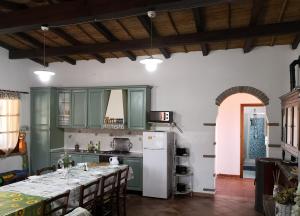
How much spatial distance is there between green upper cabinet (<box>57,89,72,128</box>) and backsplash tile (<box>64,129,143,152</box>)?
35 cm

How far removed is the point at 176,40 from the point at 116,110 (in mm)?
2148

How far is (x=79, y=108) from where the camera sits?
21.4ft

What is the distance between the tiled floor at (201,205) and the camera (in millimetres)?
4750

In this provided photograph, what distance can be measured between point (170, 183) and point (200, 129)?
1.31 meters

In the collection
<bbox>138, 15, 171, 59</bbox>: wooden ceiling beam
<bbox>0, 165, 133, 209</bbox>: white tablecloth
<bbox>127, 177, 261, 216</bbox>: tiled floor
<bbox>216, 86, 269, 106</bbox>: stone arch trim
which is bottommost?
<bbox>127, 177, 261, 216</bbox>: tiled floor

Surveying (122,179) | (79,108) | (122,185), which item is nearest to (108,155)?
(79,108)

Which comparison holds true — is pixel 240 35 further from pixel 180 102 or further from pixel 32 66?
pixel 32 66

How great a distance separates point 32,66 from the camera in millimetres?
7066

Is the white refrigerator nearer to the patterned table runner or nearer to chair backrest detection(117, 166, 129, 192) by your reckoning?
chair backrest detection(117, 166, 129, 192)

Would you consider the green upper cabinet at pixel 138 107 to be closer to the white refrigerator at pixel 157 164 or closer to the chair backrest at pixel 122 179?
the white refrigerator at pixel 157 164

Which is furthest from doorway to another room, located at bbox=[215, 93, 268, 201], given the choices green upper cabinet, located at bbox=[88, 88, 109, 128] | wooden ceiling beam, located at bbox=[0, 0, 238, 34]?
wooden ceiling beam, located at bbox=[0, 0, 238, 34]

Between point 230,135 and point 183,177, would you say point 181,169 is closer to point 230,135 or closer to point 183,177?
point 183,177

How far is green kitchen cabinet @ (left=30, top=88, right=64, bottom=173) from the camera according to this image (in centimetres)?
660

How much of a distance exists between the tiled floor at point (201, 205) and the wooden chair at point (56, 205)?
1.84 m
